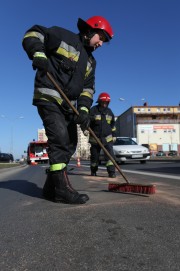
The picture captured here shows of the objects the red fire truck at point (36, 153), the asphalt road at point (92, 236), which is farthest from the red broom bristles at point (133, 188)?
the red fire truck at point (36, 153)

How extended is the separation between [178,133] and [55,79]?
106388mm

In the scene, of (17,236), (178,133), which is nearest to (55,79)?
(17,236)

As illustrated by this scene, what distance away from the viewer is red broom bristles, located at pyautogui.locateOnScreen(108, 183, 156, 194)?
4.52 metres

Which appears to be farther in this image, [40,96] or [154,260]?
[40,96]

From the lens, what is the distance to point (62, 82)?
4.37 metres

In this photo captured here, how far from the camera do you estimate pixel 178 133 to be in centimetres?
10762

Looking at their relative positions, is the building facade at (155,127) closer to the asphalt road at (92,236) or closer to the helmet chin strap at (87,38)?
the helmet chin strap at (87,38)

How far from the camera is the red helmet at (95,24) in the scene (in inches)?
178

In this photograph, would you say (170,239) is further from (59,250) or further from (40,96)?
(40,96)

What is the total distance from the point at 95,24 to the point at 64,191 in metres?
2.01

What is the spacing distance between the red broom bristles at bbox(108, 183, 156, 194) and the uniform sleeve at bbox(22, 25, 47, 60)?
1946 mm

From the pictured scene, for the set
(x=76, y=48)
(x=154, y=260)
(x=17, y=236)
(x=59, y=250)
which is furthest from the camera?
(x=76, y=48)

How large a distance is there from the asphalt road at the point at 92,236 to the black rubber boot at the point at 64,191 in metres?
0.11

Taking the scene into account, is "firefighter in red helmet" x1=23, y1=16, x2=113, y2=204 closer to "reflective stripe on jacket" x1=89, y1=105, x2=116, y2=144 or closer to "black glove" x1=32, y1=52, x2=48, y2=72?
"black glove" x1=32, y1=52, x2=48, y2=72
